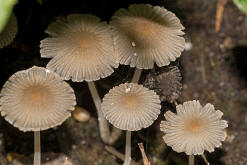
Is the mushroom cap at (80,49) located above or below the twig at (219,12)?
above

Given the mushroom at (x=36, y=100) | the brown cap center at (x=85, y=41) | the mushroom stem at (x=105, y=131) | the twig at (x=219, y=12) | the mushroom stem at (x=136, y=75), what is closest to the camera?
the mushroom at (x=36, y=100)

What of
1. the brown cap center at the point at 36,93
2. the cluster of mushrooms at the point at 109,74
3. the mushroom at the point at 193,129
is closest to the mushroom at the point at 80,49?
the cluster of mushrooms at the point at 109,74

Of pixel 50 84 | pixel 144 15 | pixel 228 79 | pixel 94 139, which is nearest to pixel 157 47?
pixel 144 15

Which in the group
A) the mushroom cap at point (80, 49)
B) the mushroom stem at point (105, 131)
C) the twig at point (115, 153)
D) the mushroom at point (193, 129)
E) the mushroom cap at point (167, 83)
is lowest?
the twig at point (115, 153)

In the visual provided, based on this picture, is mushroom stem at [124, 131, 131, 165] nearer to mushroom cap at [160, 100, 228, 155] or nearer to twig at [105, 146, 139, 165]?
twig at [105, 146, 139, 165]

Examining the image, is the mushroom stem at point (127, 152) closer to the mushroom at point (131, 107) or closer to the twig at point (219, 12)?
the mushroom at point (131, 107)
